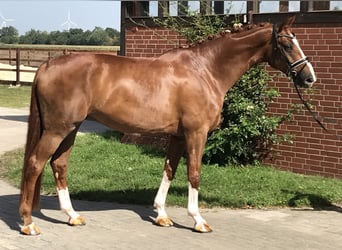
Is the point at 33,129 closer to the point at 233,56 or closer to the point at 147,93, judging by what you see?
the point at 147,93

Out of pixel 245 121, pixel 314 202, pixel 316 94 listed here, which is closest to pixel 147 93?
pixel 314 202

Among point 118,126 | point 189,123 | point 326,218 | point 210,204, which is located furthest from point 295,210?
point 118,126

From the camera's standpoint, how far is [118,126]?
5.73m

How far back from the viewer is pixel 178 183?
25.4ft

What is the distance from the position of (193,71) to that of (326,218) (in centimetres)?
235

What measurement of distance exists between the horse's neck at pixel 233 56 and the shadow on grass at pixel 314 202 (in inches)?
76.2

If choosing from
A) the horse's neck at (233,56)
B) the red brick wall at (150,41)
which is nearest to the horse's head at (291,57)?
the horse's neck at (233,56)

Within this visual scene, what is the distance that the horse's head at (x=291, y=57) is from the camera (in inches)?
221

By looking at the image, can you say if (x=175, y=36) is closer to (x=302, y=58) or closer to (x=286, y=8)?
(x=286, y=8)

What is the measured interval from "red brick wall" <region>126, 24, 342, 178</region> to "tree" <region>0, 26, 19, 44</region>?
180 feet

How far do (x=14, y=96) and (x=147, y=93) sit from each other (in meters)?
18.6

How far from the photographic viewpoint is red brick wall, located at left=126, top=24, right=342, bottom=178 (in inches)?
325

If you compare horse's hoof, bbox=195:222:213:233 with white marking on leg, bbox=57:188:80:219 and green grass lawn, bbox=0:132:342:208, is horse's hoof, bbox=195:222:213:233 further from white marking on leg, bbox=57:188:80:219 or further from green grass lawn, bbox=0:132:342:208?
white marking on leg, bbox=57:188:80:219

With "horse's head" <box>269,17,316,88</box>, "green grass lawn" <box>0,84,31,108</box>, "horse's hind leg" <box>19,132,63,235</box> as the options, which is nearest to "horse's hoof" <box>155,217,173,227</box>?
"horse's hind leg" <box>19,132,63,235</box>
